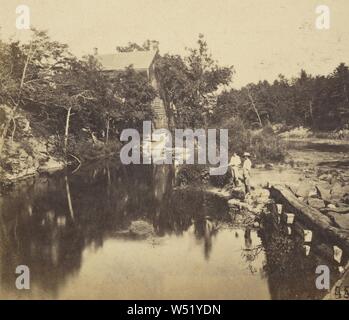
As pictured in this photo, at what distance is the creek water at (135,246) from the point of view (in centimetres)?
686

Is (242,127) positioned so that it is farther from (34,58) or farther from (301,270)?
(34,58)

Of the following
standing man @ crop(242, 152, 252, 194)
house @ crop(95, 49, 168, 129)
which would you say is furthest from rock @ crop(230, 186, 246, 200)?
A: house @ crop(95, 49, 168, 129)

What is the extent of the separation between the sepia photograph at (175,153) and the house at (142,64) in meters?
0.05

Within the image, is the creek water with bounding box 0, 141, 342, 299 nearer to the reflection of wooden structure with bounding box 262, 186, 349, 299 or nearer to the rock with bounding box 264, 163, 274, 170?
the reflection of wooden structure with bounding box 262, 186, 349, 299

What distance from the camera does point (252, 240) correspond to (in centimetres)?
738

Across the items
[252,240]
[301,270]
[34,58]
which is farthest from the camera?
[34,58]

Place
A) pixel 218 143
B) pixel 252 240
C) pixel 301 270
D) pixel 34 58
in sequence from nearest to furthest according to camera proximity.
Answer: pixel 301 270 → pixel 252 240 → pixel 218 143 → pixel 34 58

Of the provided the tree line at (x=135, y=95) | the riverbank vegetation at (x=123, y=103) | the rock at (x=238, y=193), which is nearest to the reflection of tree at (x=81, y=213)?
the rock at (x=238, y=193)

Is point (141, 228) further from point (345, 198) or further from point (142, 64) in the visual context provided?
point (345, 198)

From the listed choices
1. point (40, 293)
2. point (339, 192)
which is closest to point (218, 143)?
point (339, 192)

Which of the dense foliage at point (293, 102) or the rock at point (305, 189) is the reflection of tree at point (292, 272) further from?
the dense foliage at point (293, 102)

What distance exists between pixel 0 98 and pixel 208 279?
5909 mm

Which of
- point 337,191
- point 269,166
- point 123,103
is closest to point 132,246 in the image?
point 269,166

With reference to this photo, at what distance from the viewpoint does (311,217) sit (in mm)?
7152
